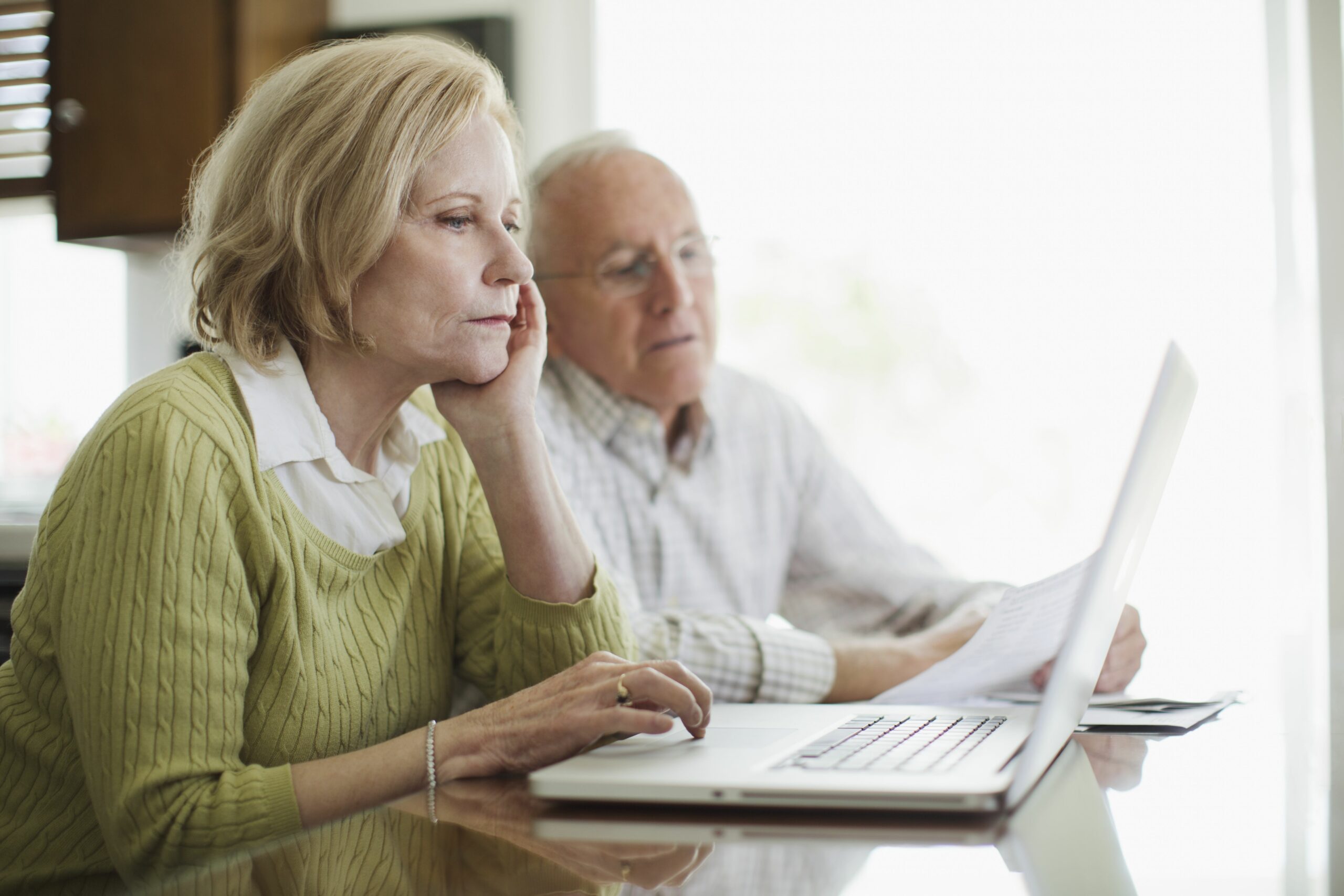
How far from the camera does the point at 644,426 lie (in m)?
1.60

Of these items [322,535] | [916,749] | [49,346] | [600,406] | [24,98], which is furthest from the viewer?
[49,346]

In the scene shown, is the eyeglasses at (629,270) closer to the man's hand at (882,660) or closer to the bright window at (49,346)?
the man's hand at (882,660)

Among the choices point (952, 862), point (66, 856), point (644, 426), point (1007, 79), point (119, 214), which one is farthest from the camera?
point (119, 214)

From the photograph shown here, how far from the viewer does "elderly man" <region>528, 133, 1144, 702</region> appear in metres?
1.56

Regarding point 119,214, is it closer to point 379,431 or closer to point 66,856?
point 379,431

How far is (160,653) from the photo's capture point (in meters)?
0.79

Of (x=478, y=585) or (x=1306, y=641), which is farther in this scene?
(x=1306, y=641)

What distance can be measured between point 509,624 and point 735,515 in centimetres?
63

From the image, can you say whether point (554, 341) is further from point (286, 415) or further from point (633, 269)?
point (286, 415)

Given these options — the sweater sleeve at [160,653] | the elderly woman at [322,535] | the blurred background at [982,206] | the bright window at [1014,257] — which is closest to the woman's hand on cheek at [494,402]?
the elderly woman at [322,535]

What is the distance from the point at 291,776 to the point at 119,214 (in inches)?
90.7

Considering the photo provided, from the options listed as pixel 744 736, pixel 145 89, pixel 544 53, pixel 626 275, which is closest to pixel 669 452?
pixel 626 275

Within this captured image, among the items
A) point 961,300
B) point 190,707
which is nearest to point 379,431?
point 190,707

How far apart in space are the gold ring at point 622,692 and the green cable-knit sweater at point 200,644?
23 centimetres
